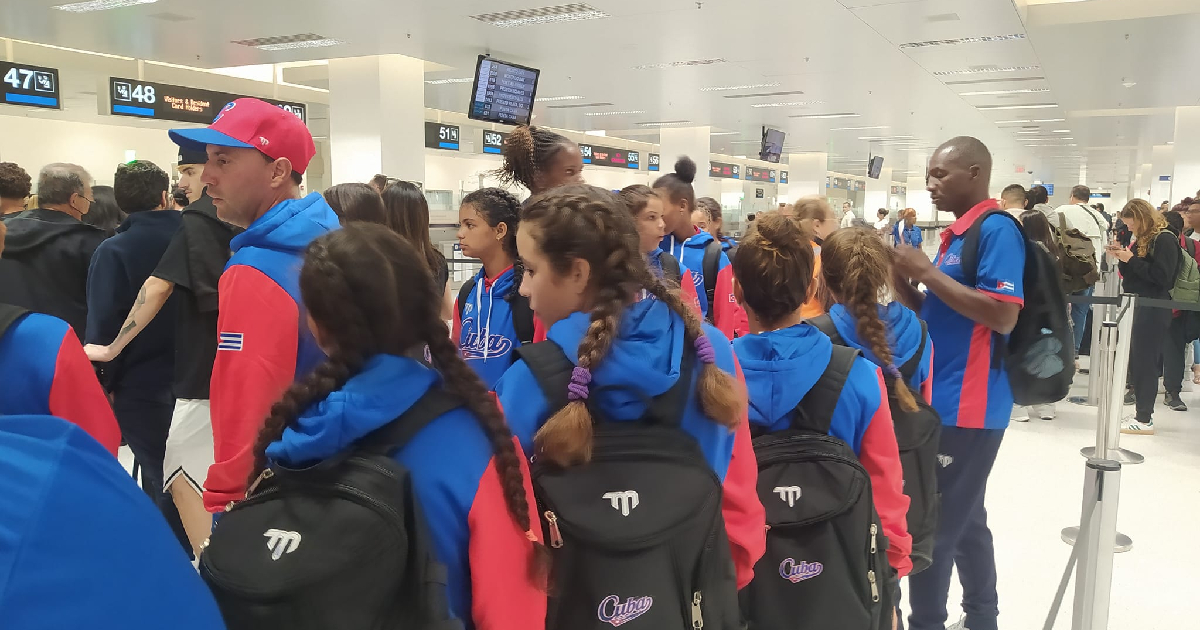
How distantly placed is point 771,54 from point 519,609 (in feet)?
31.5

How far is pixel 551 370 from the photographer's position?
1293 mm

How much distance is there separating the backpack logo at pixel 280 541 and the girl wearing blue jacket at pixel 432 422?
4.4 inches

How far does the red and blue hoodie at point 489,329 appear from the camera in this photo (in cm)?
239

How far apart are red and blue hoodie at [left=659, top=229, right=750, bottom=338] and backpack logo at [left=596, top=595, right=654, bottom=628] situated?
2582 mm

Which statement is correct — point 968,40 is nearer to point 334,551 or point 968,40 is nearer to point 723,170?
point 334,551

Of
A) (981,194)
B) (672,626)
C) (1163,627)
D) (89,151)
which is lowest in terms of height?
(1163,627)

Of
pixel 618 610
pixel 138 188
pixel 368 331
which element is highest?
pixel 138 188

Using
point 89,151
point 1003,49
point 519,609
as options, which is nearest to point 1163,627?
point 519,609

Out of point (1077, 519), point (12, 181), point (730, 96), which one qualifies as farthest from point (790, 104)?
point (12, 181)

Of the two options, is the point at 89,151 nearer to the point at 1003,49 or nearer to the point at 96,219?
the point at 96,219

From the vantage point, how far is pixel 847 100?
1375 cm

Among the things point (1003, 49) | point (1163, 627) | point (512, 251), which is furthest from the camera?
point (1003, 49)

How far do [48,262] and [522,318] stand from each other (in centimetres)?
272

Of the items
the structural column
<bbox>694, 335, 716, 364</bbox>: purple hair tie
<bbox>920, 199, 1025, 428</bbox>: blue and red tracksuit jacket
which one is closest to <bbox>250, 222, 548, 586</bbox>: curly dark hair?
<bbox>694, 335, 716, 364</bbox>: purple hair tie
